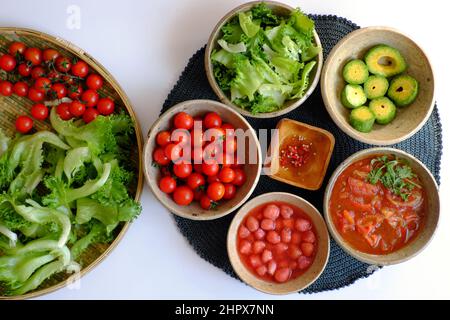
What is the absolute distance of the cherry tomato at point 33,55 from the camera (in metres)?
2.48

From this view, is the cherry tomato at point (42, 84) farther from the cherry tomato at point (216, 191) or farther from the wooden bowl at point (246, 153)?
the cherry tomato at point (216, 191)

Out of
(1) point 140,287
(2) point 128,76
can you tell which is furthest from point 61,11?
(1) point 140,287

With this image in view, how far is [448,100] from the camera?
264 centimetres

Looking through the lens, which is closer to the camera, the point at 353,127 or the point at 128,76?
the point at 353,127

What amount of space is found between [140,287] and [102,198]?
0.60 meters

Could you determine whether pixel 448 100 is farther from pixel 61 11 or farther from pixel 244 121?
pixel 61 11

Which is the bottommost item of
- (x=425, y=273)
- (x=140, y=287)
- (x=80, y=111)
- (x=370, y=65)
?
(x=140, y=287)

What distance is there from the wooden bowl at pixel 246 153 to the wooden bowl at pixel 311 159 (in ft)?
0.38

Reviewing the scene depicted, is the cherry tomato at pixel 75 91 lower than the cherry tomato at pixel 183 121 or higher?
higher

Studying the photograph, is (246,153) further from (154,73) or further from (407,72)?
(407,72)

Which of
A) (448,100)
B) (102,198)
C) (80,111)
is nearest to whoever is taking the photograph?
(102,198)

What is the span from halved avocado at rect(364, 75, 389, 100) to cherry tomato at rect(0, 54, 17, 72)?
5.82ft

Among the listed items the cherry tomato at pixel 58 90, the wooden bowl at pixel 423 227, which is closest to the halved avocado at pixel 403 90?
the wooden bowl at pixel 423 227

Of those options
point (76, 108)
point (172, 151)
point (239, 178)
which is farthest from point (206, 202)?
point (76, 108)
